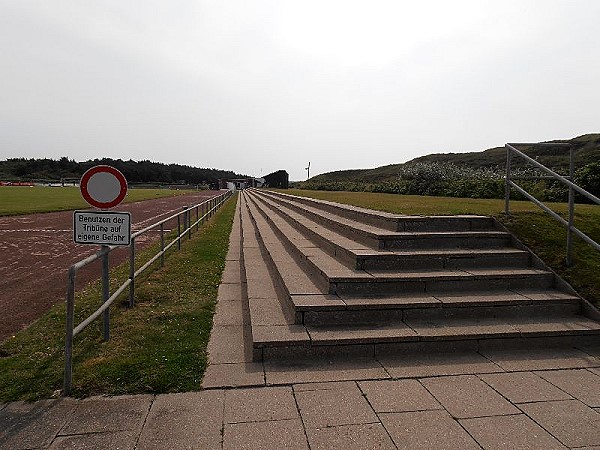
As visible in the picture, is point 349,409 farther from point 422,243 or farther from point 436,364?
point 422,243

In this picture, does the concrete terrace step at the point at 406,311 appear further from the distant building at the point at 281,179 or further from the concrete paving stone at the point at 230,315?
the distant building at the point at 281,179

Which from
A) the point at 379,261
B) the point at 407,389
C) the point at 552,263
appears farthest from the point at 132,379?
the point at 552,263

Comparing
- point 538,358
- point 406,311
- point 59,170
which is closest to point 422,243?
point 406,311

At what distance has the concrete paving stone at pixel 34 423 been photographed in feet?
7.80

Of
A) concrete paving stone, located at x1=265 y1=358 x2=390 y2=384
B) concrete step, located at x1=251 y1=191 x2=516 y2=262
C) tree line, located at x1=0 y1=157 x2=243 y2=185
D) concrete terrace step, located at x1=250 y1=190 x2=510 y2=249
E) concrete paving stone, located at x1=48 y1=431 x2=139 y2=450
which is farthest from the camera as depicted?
tree line, located at x1=0 y1=157 x2=243 y2=185

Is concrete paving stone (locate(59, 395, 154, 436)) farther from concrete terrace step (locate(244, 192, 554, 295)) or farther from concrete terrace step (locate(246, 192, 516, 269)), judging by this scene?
concrete terrace step (locate(246, 192, 516, 269))

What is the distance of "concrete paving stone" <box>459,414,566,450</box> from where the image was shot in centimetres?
238

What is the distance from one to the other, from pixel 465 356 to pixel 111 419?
2906mm

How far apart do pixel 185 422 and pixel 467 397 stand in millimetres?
2001

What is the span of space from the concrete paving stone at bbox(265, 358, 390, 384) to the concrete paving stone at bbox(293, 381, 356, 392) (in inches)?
1.9

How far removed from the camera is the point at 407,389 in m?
3.02

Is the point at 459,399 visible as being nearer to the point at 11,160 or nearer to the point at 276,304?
the point at 276,304

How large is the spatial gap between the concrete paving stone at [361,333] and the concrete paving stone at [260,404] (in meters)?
0.68

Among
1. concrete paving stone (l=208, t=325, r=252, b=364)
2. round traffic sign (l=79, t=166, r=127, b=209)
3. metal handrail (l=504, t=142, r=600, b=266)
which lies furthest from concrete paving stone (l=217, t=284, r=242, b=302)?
metal handrail (l=504, t=142, r=600, b=266)
